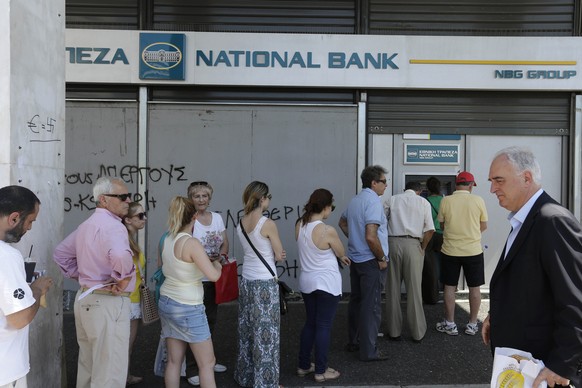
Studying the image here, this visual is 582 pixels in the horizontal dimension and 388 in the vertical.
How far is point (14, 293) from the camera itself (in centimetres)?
224

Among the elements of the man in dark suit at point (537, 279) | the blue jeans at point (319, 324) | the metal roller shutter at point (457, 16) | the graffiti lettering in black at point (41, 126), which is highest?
the metal roller shutter at point (457, 16)

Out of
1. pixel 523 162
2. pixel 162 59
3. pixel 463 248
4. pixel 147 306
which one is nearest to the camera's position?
pixel 523 162

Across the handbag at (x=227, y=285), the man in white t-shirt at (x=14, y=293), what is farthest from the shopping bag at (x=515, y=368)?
the handbag at (x=227, y=285)

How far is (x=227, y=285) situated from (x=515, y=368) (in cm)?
252

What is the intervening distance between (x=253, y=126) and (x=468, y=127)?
3.13m

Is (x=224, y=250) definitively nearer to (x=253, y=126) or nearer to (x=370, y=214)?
(x=370, y=214)

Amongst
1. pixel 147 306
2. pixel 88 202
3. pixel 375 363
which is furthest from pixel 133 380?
pixel 88 202

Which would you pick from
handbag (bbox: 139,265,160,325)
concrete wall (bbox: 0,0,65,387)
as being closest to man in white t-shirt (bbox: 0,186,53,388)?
concrete wall (bbox: 0,0,65,387)

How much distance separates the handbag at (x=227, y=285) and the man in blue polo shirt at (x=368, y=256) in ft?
4.23

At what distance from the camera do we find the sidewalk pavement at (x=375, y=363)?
432 cm

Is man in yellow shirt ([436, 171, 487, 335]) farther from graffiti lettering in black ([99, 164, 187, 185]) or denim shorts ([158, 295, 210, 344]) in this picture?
graffiti lettering in black ([99, 164, 187, 185])

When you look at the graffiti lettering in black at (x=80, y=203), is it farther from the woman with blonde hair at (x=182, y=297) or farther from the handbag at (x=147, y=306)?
the woman with blonde hair at (x=182, y=297)

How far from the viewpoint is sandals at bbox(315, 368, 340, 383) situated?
4.31 meters

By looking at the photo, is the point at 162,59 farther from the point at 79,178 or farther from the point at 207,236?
the point at 207,236
